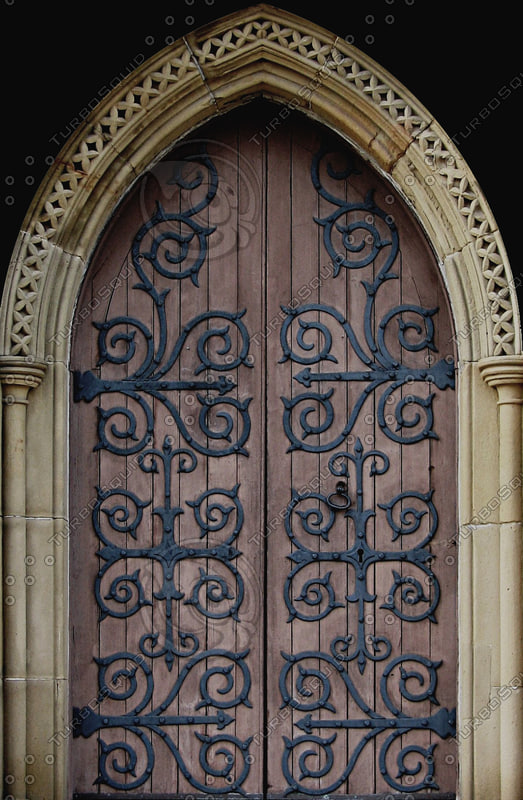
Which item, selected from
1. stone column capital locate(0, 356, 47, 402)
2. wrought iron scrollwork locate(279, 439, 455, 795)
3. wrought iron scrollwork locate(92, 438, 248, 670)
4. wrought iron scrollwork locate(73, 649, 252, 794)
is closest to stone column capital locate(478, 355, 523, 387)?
wrought iron scrollwork locate(279, 439, 455, 795)

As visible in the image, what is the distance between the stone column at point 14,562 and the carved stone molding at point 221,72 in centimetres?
26

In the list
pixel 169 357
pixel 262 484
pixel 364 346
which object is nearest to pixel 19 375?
pixel 169 357

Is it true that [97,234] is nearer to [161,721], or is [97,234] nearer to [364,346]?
[364,346]

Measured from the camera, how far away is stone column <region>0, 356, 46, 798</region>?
4020 mm

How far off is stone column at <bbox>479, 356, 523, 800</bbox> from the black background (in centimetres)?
76

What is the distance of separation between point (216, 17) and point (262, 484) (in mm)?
1948

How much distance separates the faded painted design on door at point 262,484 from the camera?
4285 millimetres

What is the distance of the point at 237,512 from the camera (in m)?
4.34

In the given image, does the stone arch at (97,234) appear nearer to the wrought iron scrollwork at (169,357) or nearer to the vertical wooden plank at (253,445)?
the wrought iron scrollwork at (169,357)

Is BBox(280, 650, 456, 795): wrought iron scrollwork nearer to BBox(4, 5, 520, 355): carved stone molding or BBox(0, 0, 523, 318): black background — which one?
BBox(4, 5, 520, 355): carved stone molding

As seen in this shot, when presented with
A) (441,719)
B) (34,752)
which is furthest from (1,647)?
(441,719)

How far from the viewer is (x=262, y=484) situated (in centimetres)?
434

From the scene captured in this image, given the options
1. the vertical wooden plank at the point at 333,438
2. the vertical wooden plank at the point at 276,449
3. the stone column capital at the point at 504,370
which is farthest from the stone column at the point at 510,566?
the vertical wooden plank at the point at 276,449

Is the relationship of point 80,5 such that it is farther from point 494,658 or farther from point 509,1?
point 494,658
